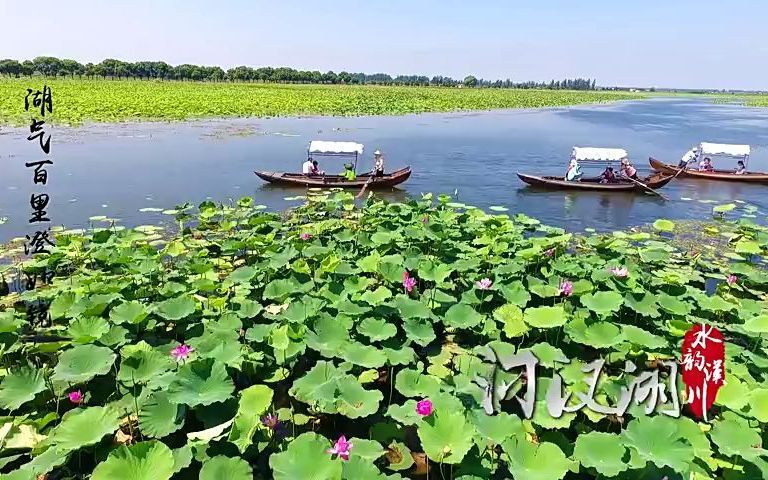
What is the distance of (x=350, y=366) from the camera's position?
11.5 feet

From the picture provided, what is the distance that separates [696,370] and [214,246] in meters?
5.77

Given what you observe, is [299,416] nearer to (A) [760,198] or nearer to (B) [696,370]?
(B) [696,370]

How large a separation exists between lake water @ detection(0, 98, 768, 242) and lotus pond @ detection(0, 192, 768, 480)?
553cm

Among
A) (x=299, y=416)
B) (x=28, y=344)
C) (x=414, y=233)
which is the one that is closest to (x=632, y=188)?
(x=414, y=233)

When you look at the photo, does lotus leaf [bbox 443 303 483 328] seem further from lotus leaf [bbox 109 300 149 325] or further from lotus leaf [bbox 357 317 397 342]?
lotus leaf [bbox 109 300 149 325]

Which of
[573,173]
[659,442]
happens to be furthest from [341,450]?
[573,173]

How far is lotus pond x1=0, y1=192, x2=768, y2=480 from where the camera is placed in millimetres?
2666

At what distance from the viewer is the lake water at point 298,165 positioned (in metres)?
11.6

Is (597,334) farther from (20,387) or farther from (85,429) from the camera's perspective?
(20,387)

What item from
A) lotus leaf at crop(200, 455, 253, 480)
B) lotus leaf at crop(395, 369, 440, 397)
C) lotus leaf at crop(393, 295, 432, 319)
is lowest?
lotus leaf at crop(200, 455, 253, 480)

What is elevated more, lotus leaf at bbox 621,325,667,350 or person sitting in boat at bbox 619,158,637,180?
person sitting in boat at bbox 619,158,637,180

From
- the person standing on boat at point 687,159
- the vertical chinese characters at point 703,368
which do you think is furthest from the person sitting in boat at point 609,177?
the vertical chinese characters at point 703,368

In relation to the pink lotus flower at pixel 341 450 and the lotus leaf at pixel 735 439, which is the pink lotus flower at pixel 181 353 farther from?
the lotus leaf at pixel 735 439

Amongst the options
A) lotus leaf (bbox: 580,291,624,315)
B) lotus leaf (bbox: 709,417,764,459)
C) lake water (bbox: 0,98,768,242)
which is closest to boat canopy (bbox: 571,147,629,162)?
lake water (bbox: 0,98,768,242)
